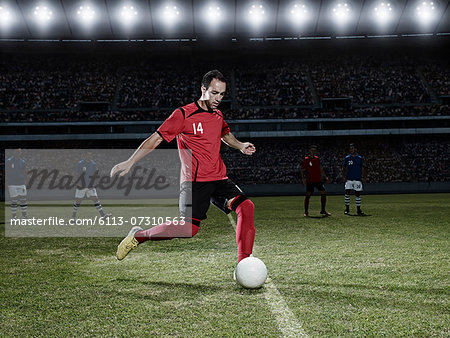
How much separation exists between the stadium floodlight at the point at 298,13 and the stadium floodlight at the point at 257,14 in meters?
2.20

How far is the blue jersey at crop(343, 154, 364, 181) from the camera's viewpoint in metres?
11.9

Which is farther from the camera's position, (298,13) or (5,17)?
(298,13)

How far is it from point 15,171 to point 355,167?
9.83 metres

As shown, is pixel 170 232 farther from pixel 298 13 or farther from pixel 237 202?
pixel 298 13

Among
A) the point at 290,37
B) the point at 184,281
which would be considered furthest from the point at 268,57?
the point at 184,281

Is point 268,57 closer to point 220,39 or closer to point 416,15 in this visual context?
point 220,39

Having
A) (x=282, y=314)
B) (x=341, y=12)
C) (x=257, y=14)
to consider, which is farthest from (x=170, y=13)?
(x=282, y=314)

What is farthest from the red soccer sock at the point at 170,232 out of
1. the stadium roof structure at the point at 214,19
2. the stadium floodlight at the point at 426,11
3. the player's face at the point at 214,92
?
the stadium floodlight at the point at 426,11

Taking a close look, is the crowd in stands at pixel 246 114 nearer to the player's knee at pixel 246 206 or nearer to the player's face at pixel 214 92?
the player's face at pixel 214 92

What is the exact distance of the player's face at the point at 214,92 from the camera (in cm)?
432

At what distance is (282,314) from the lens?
10.8 ft

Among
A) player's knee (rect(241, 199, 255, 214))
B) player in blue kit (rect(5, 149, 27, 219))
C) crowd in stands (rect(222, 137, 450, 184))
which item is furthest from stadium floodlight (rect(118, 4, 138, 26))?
player's knee (rect(241, 199, 255, 214))

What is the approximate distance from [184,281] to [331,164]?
27.9 metres

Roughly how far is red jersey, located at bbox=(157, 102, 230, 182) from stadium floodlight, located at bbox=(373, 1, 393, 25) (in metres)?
32.7
